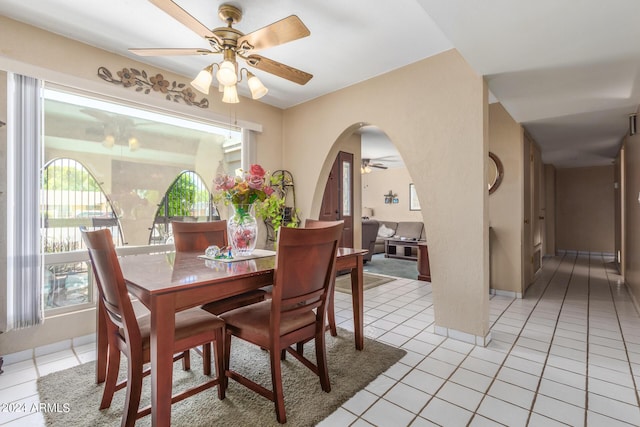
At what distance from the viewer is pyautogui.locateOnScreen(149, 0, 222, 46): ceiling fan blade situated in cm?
154

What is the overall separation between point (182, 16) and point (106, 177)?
1817 mm

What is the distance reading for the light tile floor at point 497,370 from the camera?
1.66 metres

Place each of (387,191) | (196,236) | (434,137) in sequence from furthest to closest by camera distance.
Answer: (387,191) → (434,137) → (196,236)

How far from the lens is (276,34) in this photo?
1.80 metres

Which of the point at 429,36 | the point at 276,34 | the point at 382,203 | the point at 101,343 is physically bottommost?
the point at 101,343

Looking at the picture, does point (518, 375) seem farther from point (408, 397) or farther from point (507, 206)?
point (507, 206)

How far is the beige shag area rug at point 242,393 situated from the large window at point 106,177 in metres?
1.01

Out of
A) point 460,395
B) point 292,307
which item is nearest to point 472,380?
point 460,395

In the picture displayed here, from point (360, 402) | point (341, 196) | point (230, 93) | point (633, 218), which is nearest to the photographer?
point (360, 402)

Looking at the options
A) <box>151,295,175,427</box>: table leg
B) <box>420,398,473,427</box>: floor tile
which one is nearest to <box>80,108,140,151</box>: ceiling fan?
<box>151,295,175,427</box>: table leg

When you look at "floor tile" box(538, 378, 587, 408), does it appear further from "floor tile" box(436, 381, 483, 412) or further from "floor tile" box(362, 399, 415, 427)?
"floor tile" box(362, 399, 415, 427)

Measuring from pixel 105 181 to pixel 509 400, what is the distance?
352 cm

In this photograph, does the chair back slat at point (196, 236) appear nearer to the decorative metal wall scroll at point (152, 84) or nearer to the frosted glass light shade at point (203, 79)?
the frosted glass light shade at point (203, 79)

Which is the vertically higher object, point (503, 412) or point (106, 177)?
point (106, 177)
